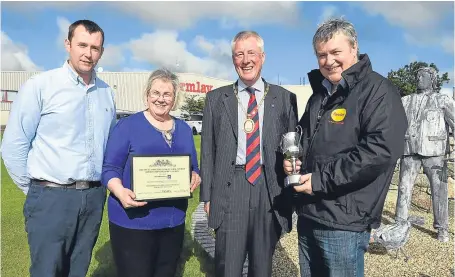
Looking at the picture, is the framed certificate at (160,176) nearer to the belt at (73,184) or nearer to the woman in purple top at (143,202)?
the woman in purple top at (143,202)

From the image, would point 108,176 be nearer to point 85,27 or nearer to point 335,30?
point 85,27

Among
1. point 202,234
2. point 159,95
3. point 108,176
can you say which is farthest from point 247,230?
point 202,234

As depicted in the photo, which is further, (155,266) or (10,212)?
(10,212)

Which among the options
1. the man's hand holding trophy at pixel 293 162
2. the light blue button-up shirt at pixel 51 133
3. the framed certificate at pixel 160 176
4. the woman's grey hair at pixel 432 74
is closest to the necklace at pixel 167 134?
the framed certificate at pixel 160 176

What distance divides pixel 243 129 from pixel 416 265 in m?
4.09

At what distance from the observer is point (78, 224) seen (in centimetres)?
352

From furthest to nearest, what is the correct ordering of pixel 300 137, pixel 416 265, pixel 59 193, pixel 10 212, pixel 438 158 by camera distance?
pixel 10 212 → pixel 438 158 → pixel 416 265 → pixel 59 193 → pixel 300 137

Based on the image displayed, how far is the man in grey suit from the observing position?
3.54 metres

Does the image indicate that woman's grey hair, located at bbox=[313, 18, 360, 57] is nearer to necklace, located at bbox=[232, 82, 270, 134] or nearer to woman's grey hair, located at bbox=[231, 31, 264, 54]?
woman's grey hair, located at bbox=[231, 31, 264, 54]

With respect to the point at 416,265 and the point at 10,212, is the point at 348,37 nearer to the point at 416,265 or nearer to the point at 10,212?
the point at 416,265

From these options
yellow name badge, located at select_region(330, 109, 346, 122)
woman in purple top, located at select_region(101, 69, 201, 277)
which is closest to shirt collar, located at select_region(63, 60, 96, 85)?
woman in purple top, located at select_region(101, 69, 201, 277)

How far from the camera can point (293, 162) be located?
9.75ft

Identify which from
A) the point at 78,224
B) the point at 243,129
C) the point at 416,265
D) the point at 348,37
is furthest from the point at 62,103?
the point at 416,265

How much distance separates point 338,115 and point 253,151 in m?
0.97
